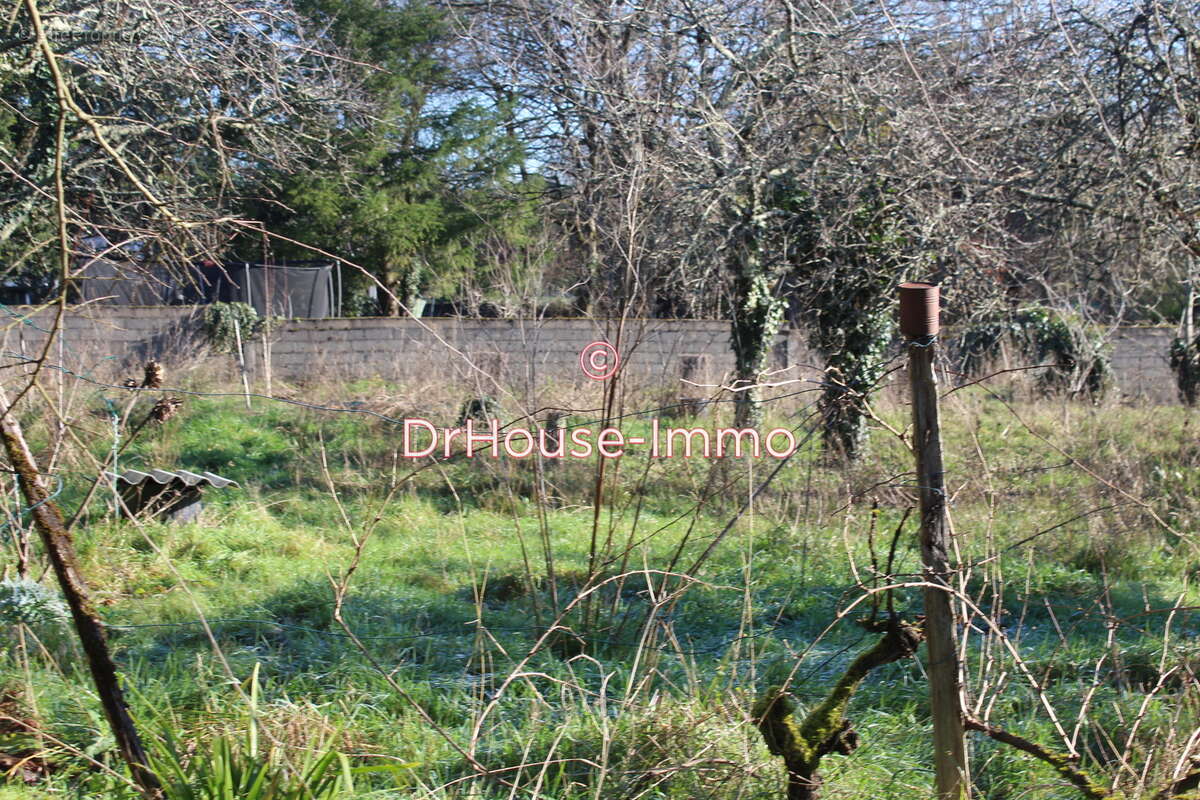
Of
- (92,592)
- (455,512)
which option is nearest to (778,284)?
(455,512)

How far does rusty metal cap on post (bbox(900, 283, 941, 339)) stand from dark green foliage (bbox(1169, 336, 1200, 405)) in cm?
1070

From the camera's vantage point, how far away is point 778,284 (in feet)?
29.3

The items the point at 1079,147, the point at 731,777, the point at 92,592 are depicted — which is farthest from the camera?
the point at 1079,147

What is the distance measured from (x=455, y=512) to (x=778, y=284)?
3551 millimetres

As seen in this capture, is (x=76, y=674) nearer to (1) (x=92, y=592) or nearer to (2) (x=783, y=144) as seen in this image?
(1) (x=92, y=592)

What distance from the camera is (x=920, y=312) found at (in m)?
2.31

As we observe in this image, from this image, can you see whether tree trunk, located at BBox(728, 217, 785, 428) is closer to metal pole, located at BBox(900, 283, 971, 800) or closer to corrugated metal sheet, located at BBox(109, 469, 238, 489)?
corrugated metal sheet, located at BBox(109, 469, 238, 489)

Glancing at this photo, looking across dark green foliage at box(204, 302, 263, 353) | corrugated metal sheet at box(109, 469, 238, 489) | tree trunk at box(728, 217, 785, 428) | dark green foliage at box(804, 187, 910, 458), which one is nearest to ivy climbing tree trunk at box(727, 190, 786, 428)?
tree trunk at box(728, 217, 785, 428)

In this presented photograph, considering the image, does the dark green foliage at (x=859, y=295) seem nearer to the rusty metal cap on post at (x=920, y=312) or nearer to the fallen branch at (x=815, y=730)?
the fallen branch at (x=815, y=730)

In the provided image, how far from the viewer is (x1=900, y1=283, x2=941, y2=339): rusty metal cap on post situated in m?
2.30

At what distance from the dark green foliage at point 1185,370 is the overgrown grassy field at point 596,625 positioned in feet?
10.8

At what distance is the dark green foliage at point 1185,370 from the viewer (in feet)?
39.2

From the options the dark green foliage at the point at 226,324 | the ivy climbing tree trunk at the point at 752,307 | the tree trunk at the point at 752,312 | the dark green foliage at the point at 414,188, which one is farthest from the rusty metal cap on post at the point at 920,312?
the dark green foliage at the point at 414,188

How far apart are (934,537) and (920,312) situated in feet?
1.81
